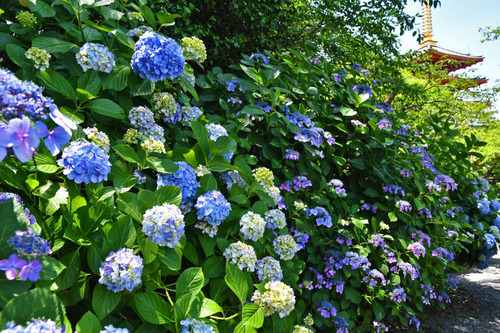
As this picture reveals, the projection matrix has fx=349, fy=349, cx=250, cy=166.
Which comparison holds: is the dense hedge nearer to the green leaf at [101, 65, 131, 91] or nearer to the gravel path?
the green leaf at [101, 65, 131, 91]

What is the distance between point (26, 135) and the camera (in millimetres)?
606

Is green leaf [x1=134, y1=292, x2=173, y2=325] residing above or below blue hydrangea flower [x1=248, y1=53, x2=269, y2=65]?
below

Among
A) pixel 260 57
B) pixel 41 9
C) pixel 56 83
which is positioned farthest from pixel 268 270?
pixel 260 57

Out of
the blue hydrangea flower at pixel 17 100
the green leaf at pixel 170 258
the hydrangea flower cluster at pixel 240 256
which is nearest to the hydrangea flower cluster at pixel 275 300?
the hydrangea flower cluster at pixel 240 256

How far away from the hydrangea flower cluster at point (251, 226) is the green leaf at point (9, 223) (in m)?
0.77

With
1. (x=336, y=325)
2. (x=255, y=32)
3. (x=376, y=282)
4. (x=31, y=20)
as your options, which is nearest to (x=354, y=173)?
(x=376, y=282)

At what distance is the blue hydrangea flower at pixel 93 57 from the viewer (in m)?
1.32

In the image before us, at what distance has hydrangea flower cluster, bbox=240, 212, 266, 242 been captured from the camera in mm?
1388

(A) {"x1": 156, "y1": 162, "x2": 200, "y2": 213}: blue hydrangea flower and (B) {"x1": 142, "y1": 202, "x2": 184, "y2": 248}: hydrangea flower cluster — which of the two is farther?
(A) {"x1": 156, "y1": 162, "x2": 200, "y2": 213}: blue hydrangea flower

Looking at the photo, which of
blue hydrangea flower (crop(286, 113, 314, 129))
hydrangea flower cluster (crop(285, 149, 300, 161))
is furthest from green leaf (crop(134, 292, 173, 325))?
blue hydrangea flower (crop(286, 113, 314, 129))

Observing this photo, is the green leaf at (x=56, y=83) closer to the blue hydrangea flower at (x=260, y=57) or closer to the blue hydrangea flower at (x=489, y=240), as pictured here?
the blue hydrangea flower at (x=260, y=57)

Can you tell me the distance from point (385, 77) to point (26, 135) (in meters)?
4.71

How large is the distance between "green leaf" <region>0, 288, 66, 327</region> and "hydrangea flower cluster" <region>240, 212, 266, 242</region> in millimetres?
771

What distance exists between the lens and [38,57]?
49.0 inches
